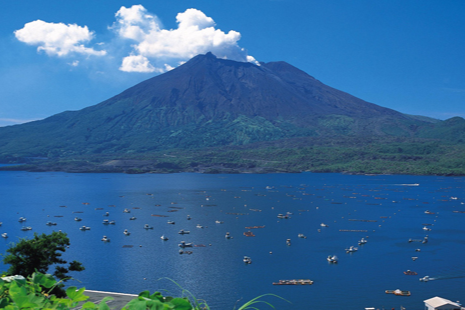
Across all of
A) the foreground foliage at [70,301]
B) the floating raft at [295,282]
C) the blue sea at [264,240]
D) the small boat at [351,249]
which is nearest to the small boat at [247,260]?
the blue sea at [264,240]

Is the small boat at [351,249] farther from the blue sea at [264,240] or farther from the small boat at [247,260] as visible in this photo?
the small boat at [247,260]

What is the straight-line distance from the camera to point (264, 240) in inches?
2589

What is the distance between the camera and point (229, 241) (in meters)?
64.8

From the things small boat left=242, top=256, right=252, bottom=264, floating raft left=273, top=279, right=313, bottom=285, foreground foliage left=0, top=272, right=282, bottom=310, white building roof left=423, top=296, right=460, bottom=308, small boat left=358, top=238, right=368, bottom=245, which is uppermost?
foreground foliage left=0, top=272, right=282, bottom=310

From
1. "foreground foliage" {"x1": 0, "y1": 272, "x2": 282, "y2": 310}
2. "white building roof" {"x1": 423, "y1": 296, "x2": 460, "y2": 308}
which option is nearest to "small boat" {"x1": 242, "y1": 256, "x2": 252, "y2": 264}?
"white building roof" {"x1": 423, "y1": 296, "x2": 460, "y2": 308}

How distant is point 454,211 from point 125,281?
78.2 metres

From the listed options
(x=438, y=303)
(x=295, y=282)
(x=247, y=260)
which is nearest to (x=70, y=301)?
(x=438, y=303)

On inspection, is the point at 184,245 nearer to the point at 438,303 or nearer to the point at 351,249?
the point at 351,249

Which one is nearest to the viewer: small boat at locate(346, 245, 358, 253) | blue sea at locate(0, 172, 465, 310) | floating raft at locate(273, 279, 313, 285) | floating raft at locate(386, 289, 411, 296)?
floating raft at locate(386, 289, 411, 296)

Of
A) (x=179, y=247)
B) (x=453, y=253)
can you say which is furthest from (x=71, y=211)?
(x=453, y=253)

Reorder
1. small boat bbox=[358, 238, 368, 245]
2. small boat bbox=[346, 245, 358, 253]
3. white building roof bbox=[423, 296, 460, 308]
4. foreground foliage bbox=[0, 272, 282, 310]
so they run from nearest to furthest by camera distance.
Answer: foreground foliage bbox=[0, 272, 282, 310]
white building roof bbox=[423, 296, 460, 308]
small boat bbox=[346, 245, 358, 253]
small boat bbox=[358, 238, 368, 245]

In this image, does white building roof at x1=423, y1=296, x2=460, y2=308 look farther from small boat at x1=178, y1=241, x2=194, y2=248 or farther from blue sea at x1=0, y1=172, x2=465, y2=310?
small boat at x1=178, y1=241, x2=194, y2=248

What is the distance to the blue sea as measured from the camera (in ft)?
141

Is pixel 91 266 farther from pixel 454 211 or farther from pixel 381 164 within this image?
pixel 381 164
